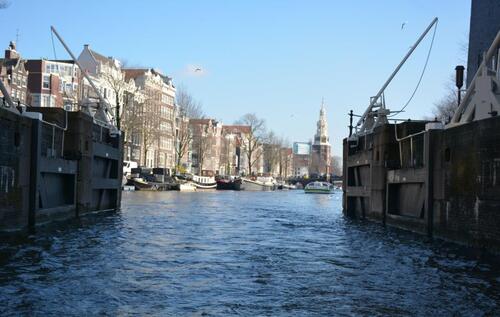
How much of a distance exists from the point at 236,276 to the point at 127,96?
80.4 meters

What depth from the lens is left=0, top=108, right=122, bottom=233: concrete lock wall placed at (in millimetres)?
21734

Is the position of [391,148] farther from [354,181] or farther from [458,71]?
[354,181]

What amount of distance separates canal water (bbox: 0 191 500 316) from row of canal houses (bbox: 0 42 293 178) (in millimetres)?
19903

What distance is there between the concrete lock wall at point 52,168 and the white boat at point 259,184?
85979 mm

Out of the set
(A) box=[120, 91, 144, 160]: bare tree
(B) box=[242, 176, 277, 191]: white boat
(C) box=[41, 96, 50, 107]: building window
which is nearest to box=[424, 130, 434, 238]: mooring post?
(A) box=[120, 91, 144, 160]: bare tree

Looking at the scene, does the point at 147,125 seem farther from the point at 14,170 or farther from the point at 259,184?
the point at 14,170

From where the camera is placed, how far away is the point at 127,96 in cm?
9269

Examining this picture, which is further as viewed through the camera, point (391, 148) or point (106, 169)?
point (106, 169)

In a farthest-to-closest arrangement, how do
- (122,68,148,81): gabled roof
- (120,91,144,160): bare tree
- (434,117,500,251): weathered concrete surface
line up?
(122,68,148,81): gabled roof
(120,91,144,160): bare tree
(434,117,500,251): weathered concrete surface

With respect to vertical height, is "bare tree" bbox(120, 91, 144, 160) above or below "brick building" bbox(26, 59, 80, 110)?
below

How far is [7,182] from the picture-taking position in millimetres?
21359

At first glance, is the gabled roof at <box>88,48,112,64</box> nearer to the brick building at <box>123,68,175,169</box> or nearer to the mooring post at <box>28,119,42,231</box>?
the brick building at <box>123,68,175,169</box>

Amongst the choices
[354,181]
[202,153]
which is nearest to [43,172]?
[354,181]

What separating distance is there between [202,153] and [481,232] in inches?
4310
